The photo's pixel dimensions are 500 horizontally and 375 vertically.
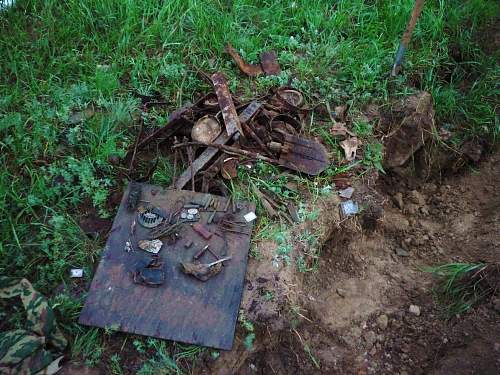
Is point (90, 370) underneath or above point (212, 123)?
underneath

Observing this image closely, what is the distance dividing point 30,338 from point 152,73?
242 cm

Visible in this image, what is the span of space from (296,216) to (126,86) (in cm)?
197

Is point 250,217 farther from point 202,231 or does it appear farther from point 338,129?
point 338,129

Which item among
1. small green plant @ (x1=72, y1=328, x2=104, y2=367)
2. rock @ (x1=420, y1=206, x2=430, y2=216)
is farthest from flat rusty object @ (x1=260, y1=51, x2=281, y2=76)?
small green plant @ (x1=72, y1=328, x2=104, y2=367)

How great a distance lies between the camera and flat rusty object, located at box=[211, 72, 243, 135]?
338 centimetres

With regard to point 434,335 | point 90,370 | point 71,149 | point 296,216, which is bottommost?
point 434,335

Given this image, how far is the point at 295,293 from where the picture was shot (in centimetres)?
295

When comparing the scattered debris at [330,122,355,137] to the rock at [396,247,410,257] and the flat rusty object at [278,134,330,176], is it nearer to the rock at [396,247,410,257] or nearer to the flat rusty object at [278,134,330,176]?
the flat rusty object at [278,134,330,176]

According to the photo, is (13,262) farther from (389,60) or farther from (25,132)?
(389,60)

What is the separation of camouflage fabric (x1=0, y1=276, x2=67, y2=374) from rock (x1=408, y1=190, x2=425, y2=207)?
282 centimetres

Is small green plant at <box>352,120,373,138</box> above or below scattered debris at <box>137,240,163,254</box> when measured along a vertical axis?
above

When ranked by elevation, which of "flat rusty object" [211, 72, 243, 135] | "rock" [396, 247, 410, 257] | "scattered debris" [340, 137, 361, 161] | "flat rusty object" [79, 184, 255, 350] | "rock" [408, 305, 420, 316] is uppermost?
"flat rusty object" [211, 72, 243, 135]

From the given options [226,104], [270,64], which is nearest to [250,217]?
[226,104]

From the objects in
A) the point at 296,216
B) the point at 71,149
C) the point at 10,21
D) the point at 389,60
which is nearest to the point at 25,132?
the point at 71,149
